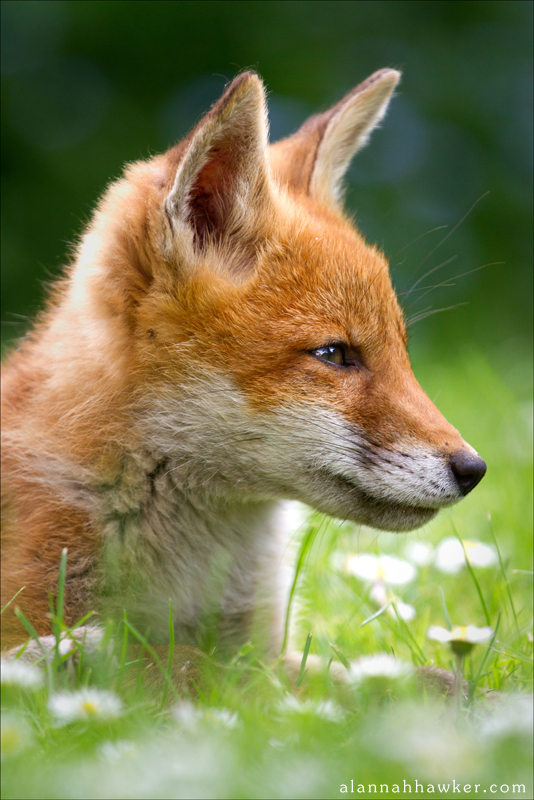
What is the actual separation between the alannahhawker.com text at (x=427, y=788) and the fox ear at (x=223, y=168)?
5.88 ft

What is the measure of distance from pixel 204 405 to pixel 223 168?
0.87 meters

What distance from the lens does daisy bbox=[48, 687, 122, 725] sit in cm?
192

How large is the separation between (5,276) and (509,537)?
6.11 m

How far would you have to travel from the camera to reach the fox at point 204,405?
2613 mm

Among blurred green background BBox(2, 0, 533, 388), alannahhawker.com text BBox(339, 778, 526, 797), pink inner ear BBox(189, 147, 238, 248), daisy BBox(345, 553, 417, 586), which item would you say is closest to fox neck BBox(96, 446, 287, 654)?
daisy BBox(345, 553, 417, 586)

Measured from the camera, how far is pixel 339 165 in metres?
3.76

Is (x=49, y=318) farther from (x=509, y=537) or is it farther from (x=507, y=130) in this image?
(x=507, y=130)

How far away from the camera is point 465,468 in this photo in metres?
2.59

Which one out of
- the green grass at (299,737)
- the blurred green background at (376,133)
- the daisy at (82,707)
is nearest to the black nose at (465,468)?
the green grass at (299,737)

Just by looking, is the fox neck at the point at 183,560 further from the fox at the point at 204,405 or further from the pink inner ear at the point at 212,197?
the pink inner ear at the point at 212,197

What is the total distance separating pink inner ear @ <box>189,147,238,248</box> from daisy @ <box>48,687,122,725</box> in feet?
5.12

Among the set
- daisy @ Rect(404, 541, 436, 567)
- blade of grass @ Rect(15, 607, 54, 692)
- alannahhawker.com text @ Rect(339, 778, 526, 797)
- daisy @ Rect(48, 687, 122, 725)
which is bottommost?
daisy @ Rect(404, 541, 436, 567)

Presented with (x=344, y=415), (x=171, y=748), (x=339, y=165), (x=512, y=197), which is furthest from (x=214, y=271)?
(x=512, y=197)

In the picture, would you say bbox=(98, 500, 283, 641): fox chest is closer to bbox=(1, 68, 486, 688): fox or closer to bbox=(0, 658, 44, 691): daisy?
bbox=(1, 68, 486, 688): fox
